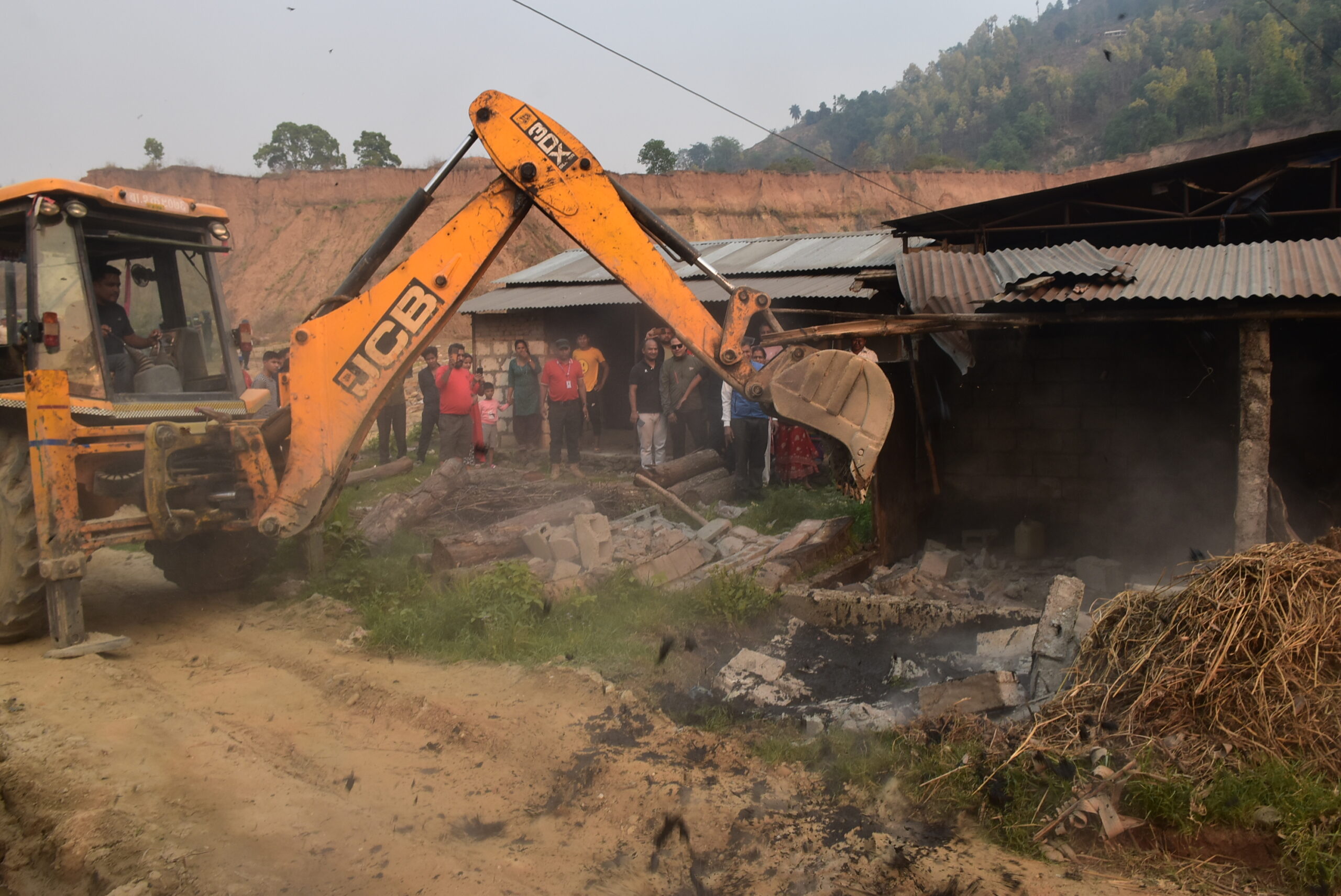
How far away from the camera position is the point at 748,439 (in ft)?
31.8

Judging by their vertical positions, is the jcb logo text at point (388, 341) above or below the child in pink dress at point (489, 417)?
above

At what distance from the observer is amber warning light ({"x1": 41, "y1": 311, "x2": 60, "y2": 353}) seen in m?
5.18

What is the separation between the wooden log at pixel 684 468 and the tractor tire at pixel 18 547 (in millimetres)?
5777

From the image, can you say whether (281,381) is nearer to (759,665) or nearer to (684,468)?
(759,665)

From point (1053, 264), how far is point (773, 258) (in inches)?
289

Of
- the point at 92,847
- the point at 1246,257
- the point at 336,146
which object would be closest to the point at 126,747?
the point at 92,847

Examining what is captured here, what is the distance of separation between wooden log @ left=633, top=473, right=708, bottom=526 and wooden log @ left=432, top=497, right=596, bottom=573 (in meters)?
1.08

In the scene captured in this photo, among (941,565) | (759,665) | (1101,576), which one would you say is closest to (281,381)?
(759,665)

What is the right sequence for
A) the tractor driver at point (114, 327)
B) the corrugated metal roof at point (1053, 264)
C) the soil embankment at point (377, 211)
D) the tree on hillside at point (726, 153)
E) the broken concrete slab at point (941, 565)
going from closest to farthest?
the tractor driver at point (114, 327) < the corrugated metal roof at point (1053, 264) < the broken concrete slab at point (941, 565) < the soil embankment at point (377, 211) < the tree on hillside at point (726, 153)

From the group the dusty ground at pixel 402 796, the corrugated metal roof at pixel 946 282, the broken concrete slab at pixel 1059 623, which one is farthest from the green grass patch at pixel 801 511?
the dusty ground at pixel 402 796

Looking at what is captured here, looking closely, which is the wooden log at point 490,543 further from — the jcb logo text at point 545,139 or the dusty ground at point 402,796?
the jcb logo text at point 545,139

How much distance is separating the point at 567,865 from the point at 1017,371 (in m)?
7.38

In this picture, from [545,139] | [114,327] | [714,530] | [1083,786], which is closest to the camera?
[1083,786]

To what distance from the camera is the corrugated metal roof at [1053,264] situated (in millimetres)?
6004
